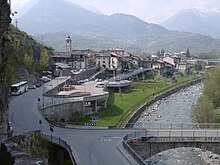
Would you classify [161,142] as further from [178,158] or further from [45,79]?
[45,79]

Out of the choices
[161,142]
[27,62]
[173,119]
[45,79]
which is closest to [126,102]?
[173,119]

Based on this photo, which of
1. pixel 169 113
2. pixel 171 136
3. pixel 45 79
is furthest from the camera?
pixel 45 79

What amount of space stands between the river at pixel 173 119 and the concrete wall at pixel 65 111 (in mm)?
6111

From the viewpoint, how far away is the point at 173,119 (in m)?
45.8

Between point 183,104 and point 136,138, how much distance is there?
37.5 meters

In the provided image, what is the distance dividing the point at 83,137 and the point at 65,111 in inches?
530

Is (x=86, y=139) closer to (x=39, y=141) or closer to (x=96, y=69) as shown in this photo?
(x=39, y=141)

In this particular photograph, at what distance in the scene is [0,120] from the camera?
19.7 metres

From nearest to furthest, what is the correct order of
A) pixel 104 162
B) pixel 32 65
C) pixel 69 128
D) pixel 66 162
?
pixel 104 162 → pixel 66 162 → pixel 69 128 → pixel 32 65

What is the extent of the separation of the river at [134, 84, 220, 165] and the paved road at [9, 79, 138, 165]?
464 cm

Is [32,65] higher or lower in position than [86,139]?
higher

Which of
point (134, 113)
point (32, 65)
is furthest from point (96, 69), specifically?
point (134, 113)

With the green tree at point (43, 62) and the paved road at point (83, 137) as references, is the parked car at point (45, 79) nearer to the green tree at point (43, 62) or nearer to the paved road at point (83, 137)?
the green tree at point (43, 62)

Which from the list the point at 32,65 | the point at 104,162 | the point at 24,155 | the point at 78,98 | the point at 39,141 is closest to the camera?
the point at 24,155
